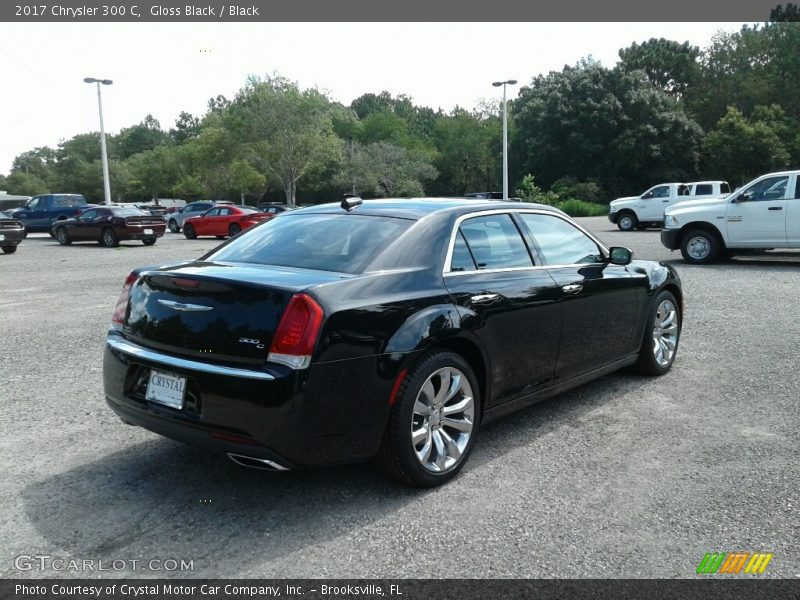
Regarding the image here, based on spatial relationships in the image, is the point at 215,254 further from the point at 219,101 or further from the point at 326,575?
the point at 219,101

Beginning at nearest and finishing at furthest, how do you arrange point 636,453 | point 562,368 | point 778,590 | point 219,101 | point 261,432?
point 778,590 < point 261,432 < point 636,453 < point 562,368 < point 219,101

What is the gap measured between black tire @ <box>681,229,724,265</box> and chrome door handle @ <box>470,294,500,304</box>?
12.0 meters

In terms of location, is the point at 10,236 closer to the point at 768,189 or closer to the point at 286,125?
the point at 768,189

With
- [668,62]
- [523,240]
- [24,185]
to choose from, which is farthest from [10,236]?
[24,185]

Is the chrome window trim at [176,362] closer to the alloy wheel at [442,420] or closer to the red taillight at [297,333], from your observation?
the red taillight at [297,333]

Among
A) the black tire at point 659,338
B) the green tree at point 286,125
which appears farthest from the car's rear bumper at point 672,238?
the green tree at point 286,125

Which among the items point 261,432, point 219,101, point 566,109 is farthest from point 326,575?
point 219,101

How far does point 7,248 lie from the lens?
893 inches

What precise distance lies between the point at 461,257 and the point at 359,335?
1.07 metres

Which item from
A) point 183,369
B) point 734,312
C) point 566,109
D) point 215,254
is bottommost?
point 734,312

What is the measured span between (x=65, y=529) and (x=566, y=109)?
55735 millimetres

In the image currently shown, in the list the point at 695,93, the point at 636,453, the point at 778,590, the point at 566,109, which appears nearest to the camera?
the point at 778,590

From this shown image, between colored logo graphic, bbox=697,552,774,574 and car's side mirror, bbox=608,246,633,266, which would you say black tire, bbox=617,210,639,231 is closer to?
car's side mirror, bbox=608,246,633,266

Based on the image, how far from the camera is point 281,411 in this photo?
328 centimetres
